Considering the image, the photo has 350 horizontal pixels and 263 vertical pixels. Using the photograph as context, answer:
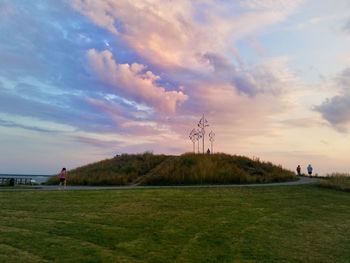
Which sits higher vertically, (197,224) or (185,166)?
(185,166)

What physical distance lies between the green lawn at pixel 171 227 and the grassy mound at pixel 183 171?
9960mm

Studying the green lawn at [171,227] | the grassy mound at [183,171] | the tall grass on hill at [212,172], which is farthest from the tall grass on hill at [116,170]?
the green lawn at [171,227]

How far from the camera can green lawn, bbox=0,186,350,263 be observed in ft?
41.0

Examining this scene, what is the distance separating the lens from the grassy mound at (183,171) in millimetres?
33906

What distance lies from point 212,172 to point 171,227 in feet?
62.7

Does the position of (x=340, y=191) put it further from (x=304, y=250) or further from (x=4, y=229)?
Answer: (x=4, y=229)

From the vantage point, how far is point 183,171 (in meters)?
35.2

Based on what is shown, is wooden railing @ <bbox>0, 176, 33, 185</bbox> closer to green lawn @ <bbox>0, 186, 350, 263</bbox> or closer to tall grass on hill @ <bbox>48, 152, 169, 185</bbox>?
tall grass on hill @ <bbox>48, 152, 169, 185</bbox>

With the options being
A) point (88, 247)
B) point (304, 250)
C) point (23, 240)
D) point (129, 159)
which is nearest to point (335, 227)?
point (304, 250)

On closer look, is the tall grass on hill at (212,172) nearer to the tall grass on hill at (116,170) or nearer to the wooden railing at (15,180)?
the tall grass on hill at (116,170)

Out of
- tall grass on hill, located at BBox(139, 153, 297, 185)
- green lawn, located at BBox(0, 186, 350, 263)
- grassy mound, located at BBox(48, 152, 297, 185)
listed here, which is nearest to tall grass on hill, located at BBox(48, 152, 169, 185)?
grassy mound, located at BBox(48, 152, 297, 185)

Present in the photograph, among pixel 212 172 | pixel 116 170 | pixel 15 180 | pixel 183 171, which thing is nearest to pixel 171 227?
pixel 212 172

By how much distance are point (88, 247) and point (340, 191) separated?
21.0m

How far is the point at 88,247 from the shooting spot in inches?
497
